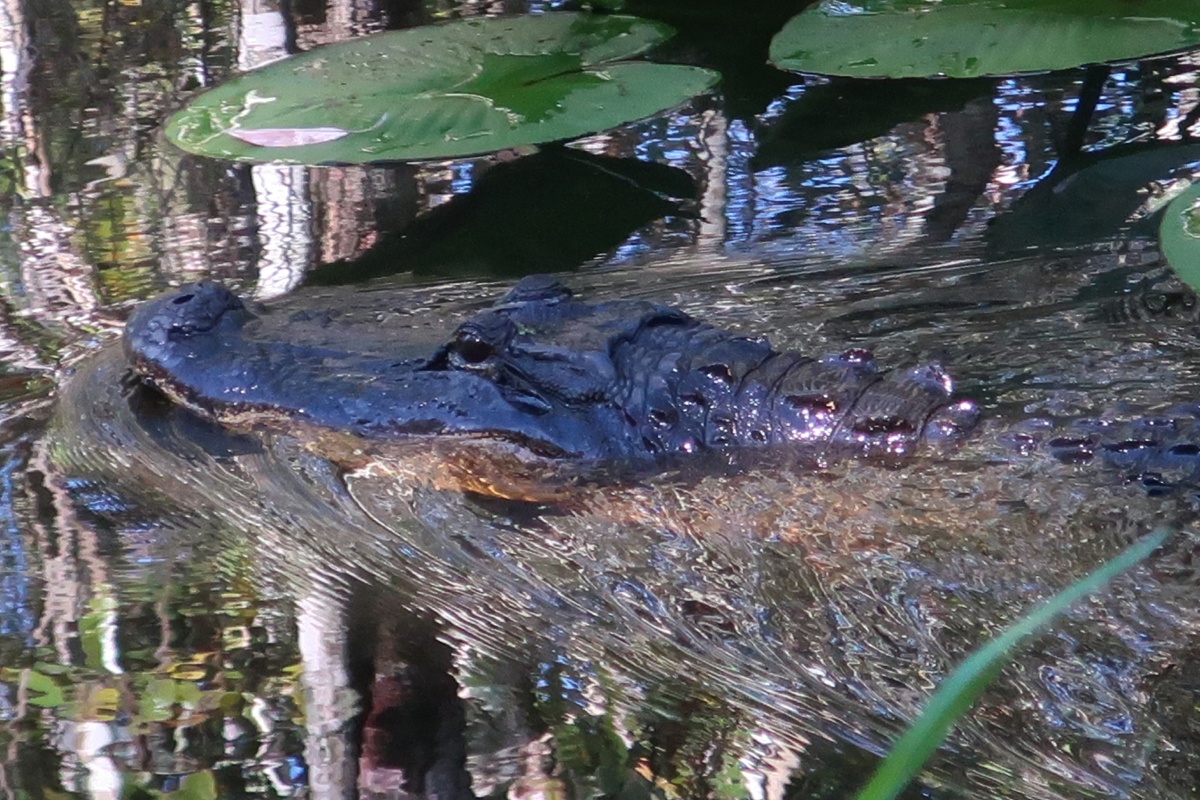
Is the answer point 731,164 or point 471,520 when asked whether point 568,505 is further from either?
point 731,164

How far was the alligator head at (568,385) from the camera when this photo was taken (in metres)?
3.11

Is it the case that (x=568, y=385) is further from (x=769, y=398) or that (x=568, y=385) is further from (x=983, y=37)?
(x=983, y=37)

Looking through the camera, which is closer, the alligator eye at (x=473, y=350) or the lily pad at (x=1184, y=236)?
the lily pad at (x=1184, y=236)

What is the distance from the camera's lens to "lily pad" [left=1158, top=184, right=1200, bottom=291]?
9.92 ft

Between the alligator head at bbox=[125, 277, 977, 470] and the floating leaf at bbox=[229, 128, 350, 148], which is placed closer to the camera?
the alligator head at bbox=[125, 277, 977, 470]

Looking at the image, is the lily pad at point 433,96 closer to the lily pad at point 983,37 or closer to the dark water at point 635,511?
the dark water at point 635,511

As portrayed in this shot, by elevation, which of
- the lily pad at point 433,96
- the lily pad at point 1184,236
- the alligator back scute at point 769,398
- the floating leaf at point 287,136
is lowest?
the alligator back scute at point 769,398

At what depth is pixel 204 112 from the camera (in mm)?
4527

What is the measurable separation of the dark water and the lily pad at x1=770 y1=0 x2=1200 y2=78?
338mm

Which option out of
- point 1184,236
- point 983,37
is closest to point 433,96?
point 983,37

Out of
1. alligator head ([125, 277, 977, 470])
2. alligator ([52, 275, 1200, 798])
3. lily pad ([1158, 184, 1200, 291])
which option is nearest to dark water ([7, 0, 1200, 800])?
alligator ([52, 275, 1200, 798])

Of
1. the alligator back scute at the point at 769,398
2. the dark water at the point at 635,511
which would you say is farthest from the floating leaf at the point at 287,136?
the alligator back scute at the point at 769,398

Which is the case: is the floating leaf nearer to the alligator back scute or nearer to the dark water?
the dark water

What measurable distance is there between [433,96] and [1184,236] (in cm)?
237
